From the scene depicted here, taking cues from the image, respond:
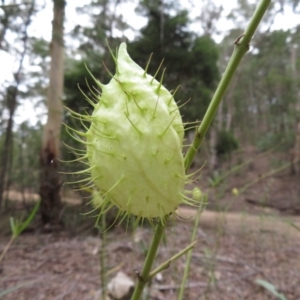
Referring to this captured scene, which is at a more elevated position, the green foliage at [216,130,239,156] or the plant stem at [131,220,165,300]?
the green foliage at [216,130,239,156]

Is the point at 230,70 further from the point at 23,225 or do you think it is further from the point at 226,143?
the point at 226,143

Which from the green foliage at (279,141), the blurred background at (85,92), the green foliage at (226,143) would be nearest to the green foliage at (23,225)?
the blurred background at (85,92)

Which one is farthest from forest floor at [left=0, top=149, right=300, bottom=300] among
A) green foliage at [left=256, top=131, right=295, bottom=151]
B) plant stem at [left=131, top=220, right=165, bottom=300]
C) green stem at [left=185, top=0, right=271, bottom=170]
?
green foliage at [left=256, top=131, right=295, bottom=151]

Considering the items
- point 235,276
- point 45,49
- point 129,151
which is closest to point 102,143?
point 129,151

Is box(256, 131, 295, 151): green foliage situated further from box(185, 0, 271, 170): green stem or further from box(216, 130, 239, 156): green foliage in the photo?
box(185, 0, 271, 170): green stem

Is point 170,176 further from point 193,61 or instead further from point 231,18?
point 231,18

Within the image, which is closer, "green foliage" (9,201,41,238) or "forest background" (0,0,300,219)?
"green foliage" (9,201,41,238)
